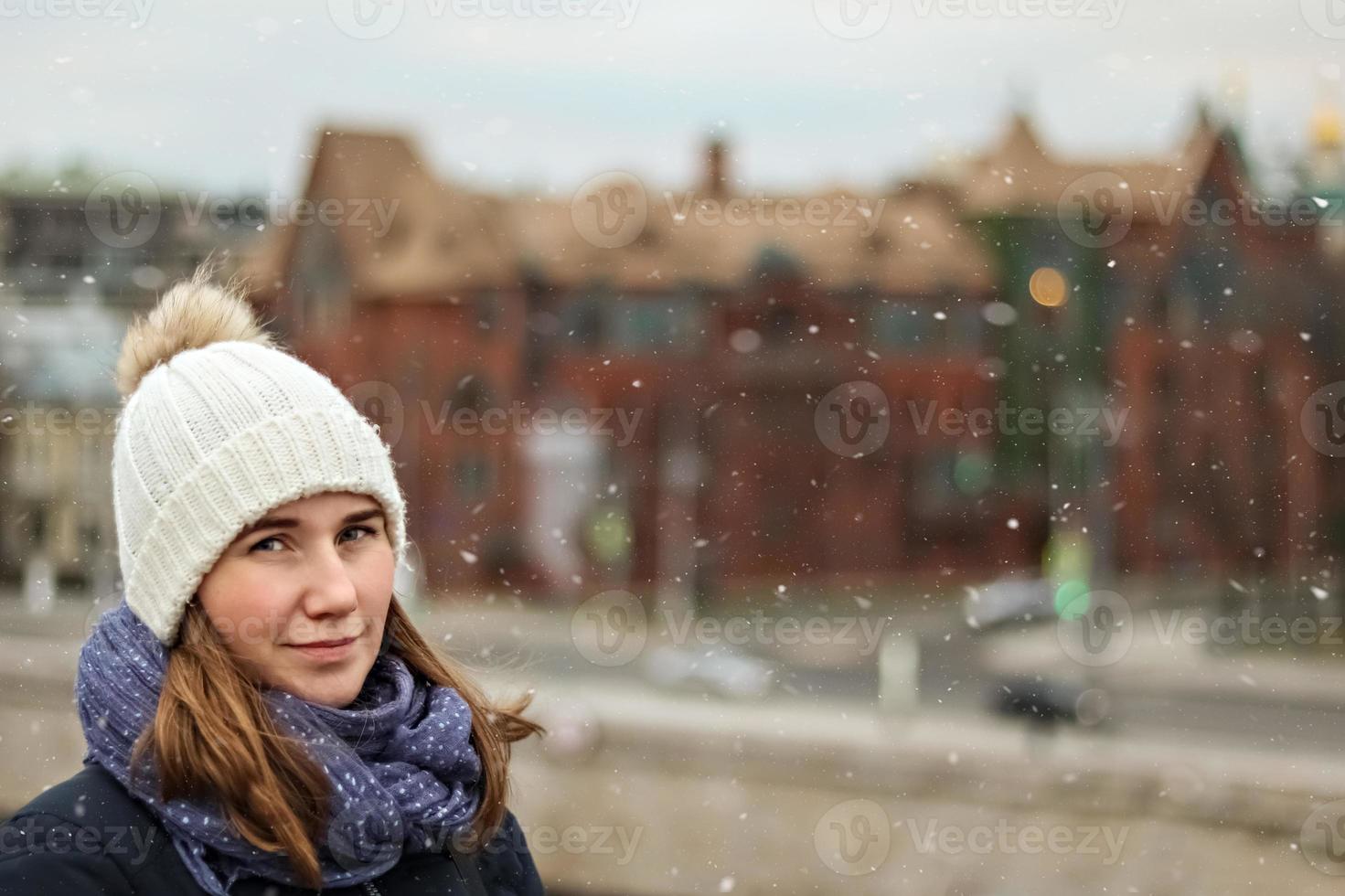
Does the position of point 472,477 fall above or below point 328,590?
below

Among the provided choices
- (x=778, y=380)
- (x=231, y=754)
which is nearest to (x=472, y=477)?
(x=778, y=380)

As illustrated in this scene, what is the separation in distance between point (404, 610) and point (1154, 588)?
112 feet

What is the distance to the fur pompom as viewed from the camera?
5.49 feet

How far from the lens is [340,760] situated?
1.50 m

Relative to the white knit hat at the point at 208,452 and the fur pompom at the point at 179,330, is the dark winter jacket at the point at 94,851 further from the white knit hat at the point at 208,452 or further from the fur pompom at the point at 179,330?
the fur pompom at the point at 179,330

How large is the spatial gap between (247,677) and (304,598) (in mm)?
104

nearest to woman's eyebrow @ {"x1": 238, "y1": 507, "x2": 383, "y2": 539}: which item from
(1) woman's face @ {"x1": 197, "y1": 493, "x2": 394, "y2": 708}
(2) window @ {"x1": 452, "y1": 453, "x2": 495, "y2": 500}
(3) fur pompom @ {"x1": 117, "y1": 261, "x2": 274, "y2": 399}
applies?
(1) woman's face @ {"x1": 197, "y1": 493, "x2": 394, "y2": 708}

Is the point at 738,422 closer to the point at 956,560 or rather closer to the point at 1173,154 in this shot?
the point at 956,560

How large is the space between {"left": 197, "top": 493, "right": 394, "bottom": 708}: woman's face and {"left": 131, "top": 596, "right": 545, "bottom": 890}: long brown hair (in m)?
0.03

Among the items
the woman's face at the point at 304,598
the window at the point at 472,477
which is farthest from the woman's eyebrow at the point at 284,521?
the window at the point at 472,477

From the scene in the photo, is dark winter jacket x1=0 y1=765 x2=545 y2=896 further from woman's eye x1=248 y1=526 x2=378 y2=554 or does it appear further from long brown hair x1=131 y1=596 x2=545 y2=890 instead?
woman's eye x1=248 y1=526 x2=378 y2=554

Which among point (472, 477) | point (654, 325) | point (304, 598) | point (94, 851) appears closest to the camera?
point (94, 851)

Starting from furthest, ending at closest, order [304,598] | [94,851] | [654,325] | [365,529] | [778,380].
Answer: [654,325], [778,380], [365,529], [304,598], [94,851]

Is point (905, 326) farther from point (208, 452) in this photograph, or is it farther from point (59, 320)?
point (208, 452)
